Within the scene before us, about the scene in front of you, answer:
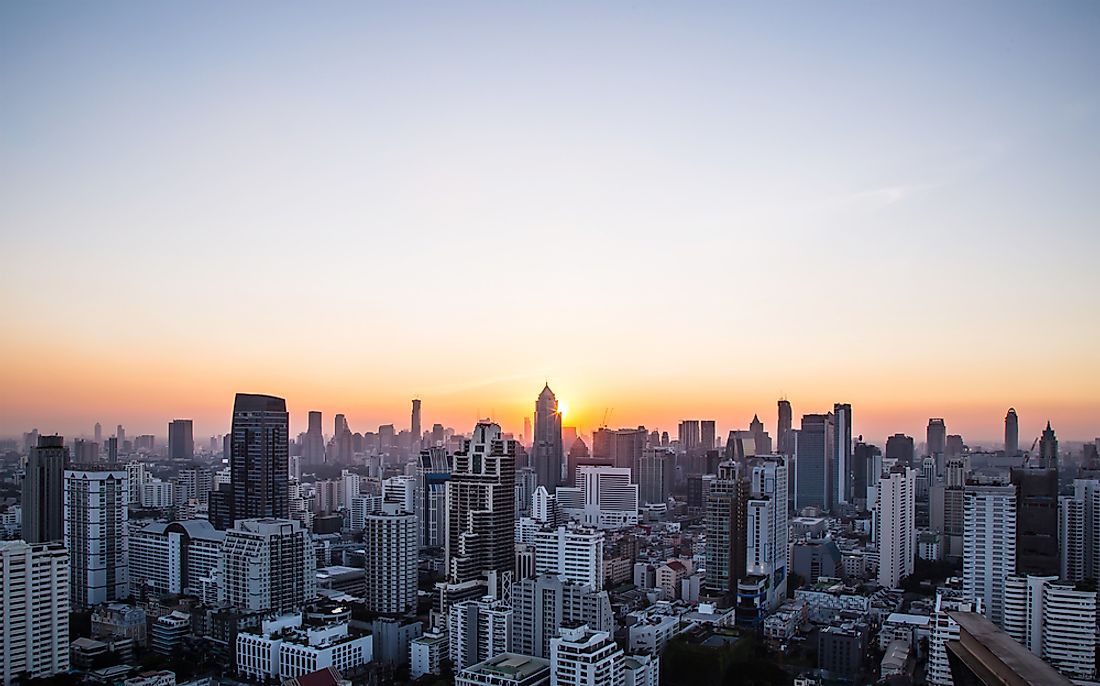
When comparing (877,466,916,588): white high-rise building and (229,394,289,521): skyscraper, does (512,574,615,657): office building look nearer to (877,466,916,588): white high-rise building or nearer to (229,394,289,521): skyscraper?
(877,466,916,588): white high-rise building

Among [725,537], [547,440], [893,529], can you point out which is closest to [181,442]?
[547,440]

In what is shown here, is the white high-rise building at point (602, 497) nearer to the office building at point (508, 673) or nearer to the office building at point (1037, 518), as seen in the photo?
the office building at point (1037, 518)

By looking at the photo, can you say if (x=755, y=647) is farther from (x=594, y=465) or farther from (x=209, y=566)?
(x=594, y=465)

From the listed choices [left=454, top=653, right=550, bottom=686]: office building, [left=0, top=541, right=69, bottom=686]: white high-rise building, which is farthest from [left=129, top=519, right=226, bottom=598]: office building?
[left=454, top=653, right=550, bottom=686]: office building

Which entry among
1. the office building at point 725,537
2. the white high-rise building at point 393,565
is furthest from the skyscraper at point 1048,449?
the white high-rise building at point 393,565

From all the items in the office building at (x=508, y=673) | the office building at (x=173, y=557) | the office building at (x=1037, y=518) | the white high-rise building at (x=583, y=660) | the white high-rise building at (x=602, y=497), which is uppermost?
the office building at (x=1037, y=518)

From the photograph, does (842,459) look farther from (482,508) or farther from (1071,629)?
(1071,629)
